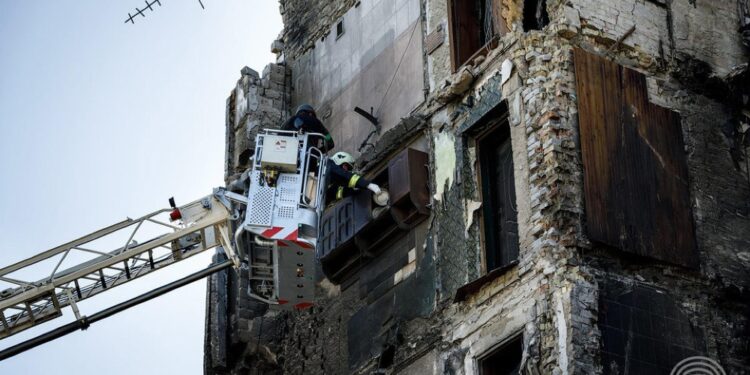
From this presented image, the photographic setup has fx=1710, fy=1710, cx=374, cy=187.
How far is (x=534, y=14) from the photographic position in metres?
25.6

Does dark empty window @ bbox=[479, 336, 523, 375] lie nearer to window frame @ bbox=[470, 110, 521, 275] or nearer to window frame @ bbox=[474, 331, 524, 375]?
window frame @ bbox=[474, 331, 524, 375]

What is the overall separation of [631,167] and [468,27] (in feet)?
14.9

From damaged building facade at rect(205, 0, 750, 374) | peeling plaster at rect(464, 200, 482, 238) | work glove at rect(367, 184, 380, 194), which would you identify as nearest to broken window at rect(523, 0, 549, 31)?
damaged building facade at rect(205, 0, 750, 374)

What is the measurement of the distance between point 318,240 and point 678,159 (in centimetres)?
615

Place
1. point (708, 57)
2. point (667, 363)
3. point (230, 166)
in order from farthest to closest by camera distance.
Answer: point (230, 166) < point (708, 57) < point (667, 363)

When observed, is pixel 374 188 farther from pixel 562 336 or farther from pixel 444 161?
pixel 562 336

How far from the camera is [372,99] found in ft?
90.8

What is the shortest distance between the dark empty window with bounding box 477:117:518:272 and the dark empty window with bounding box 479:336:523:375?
144 cm

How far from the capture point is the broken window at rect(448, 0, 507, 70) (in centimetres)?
2559

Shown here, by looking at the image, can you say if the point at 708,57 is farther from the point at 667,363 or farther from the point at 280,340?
the point at 280,340

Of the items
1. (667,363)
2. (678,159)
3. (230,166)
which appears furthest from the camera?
(230,166)

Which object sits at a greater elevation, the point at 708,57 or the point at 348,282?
the point at 708,57

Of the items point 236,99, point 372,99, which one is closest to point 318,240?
point 372,99

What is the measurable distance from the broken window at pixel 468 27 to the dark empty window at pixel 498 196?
1.53 m
